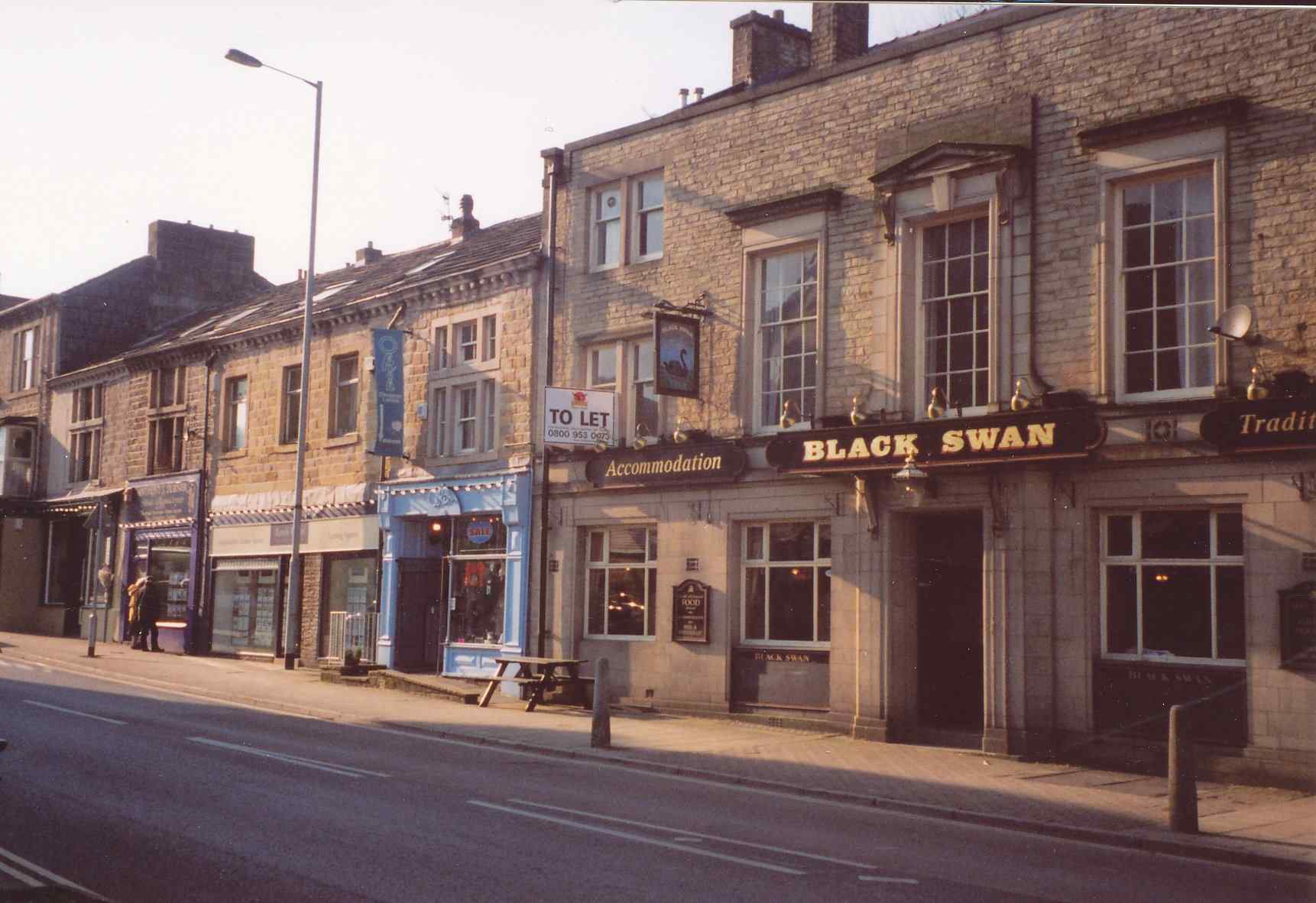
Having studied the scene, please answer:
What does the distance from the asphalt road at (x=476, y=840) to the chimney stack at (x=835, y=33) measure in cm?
1267

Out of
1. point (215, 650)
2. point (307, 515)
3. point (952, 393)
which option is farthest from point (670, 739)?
point (215, 650)

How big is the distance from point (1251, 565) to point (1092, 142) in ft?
18.3

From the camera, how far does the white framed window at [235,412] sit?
106ft

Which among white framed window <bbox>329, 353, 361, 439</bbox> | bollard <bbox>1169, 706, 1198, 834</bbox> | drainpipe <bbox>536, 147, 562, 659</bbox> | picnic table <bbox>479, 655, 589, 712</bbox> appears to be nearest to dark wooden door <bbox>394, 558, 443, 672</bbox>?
drainpipe <bbox>536, 147, 562, 659</bbox>

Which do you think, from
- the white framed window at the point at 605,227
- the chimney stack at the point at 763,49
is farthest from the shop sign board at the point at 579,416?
the chimney stack at the point at 763,49

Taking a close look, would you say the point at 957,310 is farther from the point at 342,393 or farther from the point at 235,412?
the point at 235,412

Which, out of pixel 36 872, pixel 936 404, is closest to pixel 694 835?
pixel 36 872

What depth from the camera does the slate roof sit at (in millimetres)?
26953

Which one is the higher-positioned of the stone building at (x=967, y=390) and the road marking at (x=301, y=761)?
the stone building at (x=967, y=390)

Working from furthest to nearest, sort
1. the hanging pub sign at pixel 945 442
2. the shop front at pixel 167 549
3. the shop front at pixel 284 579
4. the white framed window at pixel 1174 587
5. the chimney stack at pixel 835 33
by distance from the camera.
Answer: the shop front at pixel 167 549, the shop front at pixel 284 579, the chimney stack at pixel 835 33, the hanging pub sign at pixel 945 442, the white framed window at pixel 1174 587

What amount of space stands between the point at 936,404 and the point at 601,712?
19.8ft

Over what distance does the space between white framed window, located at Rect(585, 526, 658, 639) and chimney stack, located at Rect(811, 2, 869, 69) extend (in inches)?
330

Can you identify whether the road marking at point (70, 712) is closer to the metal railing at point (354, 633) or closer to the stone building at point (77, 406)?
the metal railing at point (354, 633)

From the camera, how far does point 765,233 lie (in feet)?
66.8
